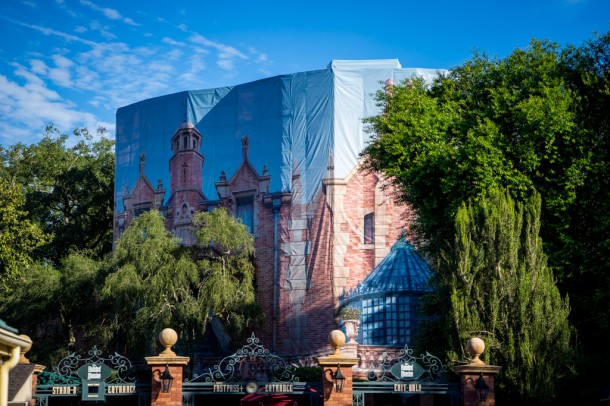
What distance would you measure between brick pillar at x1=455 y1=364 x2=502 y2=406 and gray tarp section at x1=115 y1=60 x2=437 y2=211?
17.7 metres

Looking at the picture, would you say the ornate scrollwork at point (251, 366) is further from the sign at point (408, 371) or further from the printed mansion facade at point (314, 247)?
the printed mansion facade at point (314, 247)

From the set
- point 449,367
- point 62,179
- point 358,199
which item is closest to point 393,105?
point 358,199

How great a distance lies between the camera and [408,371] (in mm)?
18766

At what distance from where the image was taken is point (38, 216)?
155ft

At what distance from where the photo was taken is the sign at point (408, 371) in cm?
1866

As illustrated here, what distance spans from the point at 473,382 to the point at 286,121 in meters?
21.3

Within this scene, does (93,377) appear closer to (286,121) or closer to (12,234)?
(12,234)

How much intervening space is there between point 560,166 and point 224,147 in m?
17.6

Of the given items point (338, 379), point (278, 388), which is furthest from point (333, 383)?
point (278, 388)

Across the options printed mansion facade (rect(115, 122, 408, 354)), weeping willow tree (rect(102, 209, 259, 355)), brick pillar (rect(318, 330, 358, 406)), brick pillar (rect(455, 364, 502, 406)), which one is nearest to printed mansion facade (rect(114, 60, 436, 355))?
printed mansion facade (rect(115, 122, 408, 354))

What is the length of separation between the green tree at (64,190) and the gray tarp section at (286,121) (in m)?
7.68

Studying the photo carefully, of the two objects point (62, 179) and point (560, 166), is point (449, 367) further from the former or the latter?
point (62, 179)

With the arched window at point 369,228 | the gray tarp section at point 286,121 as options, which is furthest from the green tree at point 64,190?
the arched window at point 369,228

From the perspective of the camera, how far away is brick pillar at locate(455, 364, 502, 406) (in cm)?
1812
